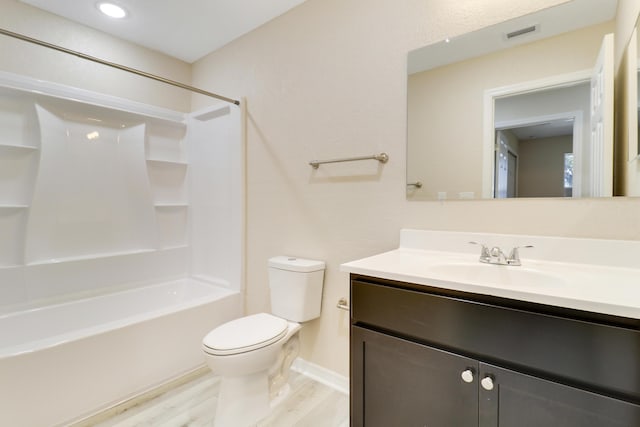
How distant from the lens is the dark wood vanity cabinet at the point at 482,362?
29.4 inches

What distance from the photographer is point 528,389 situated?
0.83 meters

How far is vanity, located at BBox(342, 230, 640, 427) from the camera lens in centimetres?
75

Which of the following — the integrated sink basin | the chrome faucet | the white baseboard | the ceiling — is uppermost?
the ceiling

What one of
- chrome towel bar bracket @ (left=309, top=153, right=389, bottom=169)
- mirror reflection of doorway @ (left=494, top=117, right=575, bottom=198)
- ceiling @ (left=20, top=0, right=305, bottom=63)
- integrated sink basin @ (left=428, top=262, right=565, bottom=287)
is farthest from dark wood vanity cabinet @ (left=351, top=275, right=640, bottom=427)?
ceiling @ (left=20, top=0, right=305, bottom=63)

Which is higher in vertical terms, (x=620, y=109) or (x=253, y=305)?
(x=620, y=109)

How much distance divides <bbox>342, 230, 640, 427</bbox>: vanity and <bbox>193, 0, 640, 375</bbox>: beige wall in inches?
5.5

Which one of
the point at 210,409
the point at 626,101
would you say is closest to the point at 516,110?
the point at 626,101

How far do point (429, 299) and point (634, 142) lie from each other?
2.87 ft

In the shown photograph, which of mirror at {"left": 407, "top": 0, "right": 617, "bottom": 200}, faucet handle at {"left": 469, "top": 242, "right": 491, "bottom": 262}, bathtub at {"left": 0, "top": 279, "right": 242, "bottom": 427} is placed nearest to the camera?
mirror at {"left": 407, "top": 0, "right": 617, "bottom": 200}

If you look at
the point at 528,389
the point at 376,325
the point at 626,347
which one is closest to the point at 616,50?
the point at 626,347

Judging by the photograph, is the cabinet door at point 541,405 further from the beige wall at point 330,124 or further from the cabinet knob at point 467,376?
the beige wall at point 330,124

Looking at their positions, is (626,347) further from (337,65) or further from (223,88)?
(223,88)

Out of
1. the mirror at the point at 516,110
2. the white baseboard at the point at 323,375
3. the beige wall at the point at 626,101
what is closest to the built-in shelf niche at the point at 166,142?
the white baseboard at the point at 323,375

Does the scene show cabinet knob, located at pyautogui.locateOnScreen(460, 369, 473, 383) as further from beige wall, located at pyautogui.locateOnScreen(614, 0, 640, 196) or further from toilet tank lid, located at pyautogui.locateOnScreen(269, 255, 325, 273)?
toilet tank lid, located at pyautogui.locateOnScreen(269, 255, 325, 273)
